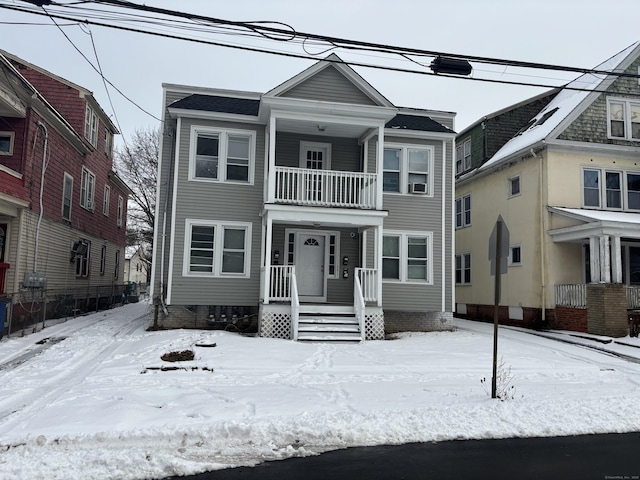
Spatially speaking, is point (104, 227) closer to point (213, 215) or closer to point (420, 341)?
point (213, 215)

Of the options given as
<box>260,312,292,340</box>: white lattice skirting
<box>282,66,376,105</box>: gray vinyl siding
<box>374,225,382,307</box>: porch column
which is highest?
<box>282,66,376,105</box>: gray vinyl siding

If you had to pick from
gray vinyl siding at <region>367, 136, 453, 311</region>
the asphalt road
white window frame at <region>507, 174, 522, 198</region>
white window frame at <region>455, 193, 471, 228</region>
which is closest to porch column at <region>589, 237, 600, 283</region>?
white window frame at <region>507, 174, 522, 198</region>

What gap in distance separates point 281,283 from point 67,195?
962 centimetres

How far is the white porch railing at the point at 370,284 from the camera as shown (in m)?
14.0

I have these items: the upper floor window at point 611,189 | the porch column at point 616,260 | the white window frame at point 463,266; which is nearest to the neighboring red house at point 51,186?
the white window frame at point 463,266

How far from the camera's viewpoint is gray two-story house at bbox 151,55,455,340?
13.8 metres

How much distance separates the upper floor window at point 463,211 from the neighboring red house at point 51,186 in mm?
16042

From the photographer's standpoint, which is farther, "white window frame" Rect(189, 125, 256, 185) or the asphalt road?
"white window frame" Rect(189, 125, 256, 185)

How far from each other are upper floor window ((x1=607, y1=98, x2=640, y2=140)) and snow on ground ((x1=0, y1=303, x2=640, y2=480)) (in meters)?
8.92

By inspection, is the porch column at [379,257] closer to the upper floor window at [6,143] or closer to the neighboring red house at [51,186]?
the neighboring red house at [51,186]

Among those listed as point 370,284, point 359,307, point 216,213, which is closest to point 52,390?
point 359,307

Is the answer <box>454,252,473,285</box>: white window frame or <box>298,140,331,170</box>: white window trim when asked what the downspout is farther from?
<box>454,252,473,285</box>: white window frame

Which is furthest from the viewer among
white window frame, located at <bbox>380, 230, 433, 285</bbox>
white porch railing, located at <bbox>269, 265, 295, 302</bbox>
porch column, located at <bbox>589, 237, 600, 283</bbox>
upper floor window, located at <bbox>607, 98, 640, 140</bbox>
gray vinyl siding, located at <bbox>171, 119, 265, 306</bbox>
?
upper floor window, located at <bbox>607, 98, 640, 140</bbox>

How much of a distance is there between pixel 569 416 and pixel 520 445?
148 cm
